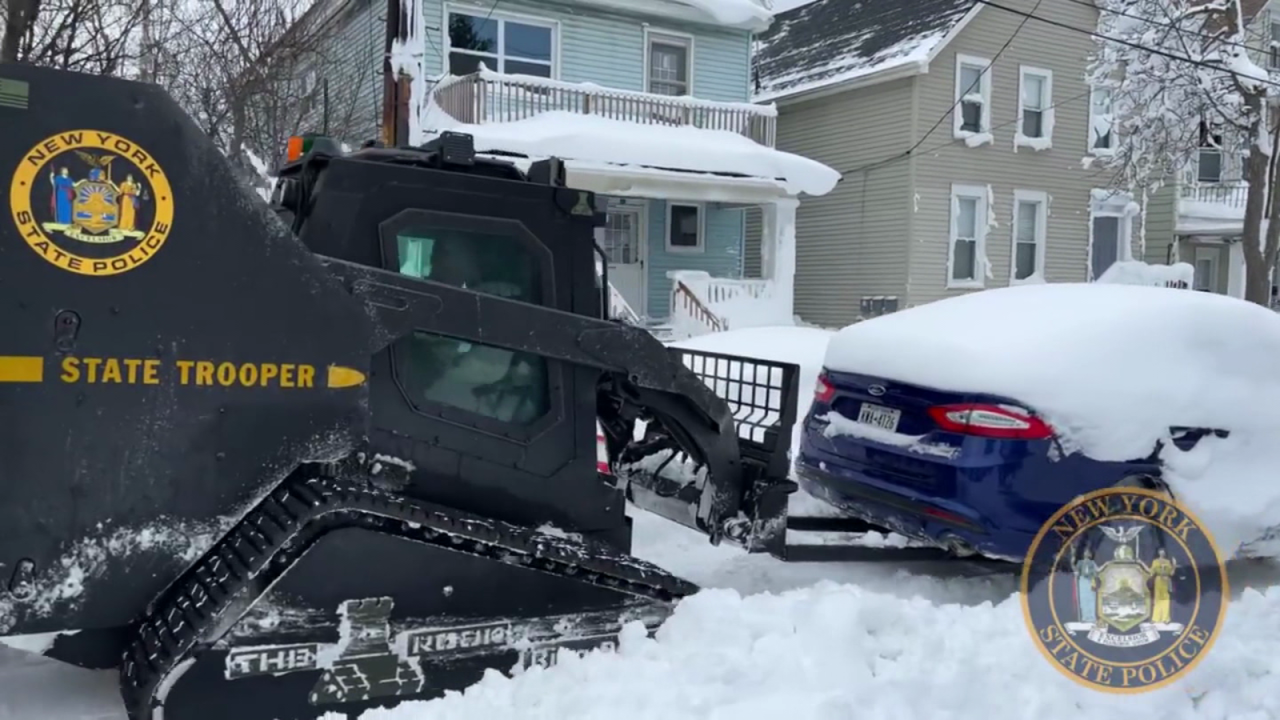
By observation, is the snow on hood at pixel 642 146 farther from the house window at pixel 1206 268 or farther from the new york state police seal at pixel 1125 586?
the house window at pixel 1206 268

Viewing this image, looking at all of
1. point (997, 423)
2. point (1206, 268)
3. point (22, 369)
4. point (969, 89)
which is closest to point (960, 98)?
point (969, 89)

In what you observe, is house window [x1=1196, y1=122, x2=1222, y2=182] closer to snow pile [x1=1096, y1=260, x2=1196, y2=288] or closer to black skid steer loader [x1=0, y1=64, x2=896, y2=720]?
snow pile [x1=1096, y1=260, x2=1196, y2=288]

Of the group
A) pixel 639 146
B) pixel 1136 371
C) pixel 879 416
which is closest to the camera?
pixel 1136 371

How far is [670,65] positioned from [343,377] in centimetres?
1730

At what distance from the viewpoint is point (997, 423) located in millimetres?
4574

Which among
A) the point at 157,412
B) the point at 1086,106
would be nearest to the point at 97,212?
the point at 157,412

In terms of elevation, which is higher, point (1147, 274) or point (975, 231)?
point (975, 231)

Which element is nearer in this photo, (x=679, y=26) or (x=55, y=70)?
(x=55, y=70)

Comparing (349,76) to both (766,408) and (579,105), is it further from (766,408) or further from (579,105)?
(766,408)

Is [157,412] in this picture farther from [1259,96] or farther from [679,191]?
[1259,96]

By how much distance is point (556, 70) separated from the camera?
18016 millimetres

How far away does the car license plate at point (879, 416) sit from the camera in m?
4.97

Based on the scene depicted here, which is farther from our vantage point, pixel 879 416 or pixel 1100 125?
pixel 1100 125

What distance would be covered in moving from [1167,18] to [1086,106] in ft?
15.7
